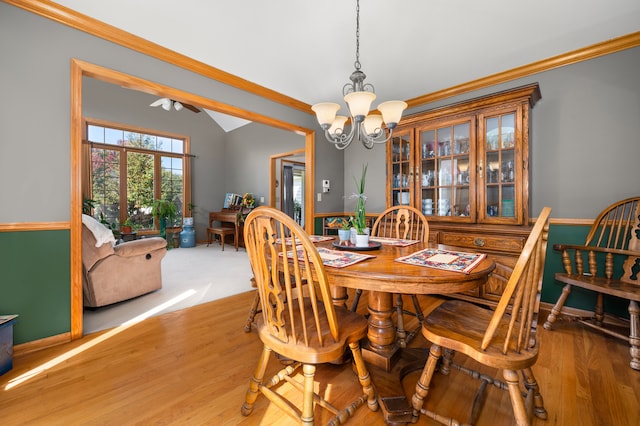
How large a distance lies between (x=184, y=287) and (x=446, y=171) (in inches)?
130

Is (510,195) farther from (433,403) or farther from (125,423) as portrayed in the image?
(125,423)

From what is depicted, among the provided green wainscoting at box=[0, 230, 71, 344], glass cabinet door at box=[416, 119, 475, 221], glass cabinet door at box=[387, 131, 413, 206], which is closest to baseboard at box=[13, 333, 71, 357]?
green wainscoting at box=[0, 230, 71, 344]

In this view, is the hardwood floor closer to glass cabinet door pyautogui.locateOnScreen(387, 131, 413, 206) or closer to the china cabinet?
the china cabinet

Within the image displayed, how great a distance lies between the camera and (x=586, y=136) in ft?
8.03

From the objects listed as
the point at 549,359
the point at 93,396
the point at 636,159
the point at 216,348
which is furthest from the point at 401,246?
the point at 636,159

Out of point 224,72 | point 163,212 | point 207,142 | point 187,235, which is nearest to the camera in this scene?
point 224,72

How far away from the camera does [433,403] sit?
135 cm

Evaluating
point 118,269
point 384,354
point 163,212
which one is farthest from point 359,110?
point 163,212

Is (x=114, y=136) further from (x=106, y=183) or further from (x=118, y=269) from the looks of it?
(x=118, y=269)

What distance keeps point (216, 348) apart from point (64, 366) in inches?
34.9

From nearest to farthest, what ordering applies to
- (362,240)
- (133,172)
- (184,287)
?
(362,240), (184,287), (133,172)

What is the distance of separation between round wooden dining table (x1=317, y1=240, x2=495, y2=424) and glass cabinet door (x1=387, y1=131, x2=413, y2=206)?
1482 millimetres

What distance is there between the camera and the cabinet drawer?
239 centimetres

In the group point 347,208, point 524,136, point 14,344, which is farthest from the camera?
point 347,208
